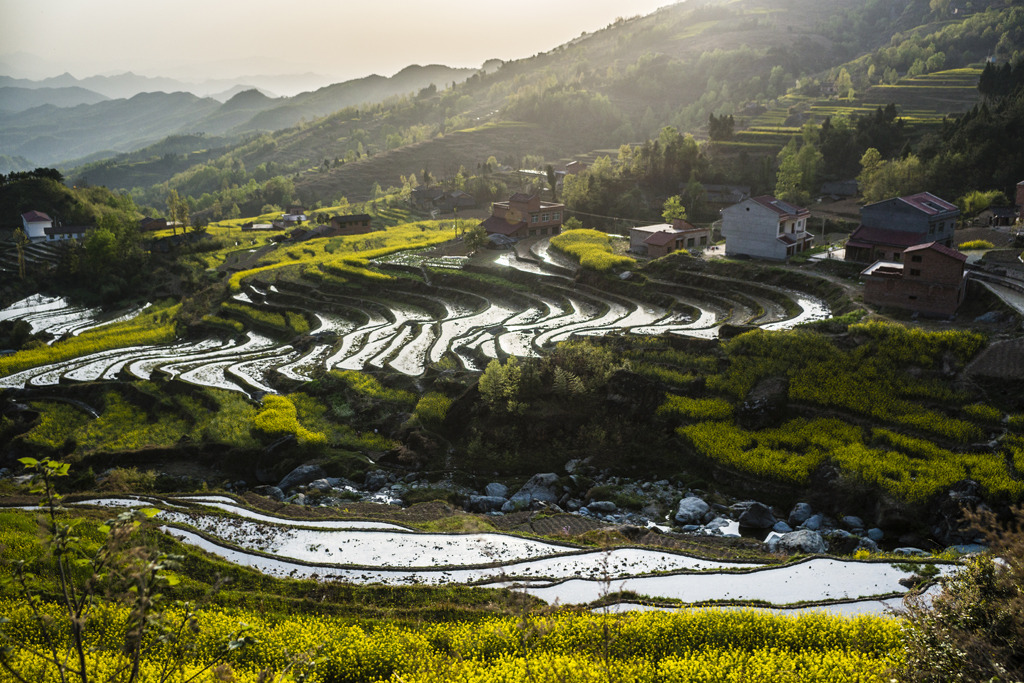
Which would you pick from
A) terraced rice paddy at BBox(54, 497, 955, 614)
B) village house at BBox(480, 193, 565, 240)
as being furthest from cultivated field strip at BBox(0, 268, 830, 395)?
village house at BBox(480, 193, 565, 240)

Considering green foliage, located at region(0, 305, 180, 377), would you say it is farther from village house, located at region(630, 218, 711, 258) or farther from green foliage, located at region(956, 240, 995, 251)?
green foliage, located at region(956, 240, 995, 251)

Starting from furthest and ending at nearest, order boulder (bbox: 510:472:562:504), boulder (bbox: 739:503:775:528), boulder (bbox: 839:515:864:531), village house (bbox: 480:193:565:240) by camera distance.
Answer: village house (bbox: 480:193:565:240), boulder (bbox: 510:472:562:504), boulder (bbox: 739:503:775:528), boulder (bbox: 839:515:864:531)

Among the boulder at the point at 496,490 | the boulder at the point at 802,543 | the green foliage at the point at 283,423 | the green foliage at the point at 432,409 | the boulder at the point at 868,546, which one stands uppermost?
the green foliage at the point at 283,423

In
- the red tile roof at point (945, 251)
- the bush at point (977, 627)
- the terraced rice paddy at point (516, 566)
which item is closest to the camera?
the bush at point (977, 627)

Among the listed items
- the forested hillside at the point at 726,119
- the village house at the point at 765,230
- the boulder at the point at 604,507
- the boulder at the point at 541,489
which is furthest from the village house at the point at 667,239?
the boulder at the point at 604,507

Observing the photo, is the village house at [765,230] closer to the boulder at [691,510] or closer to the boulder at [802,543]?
the boulder at [691,510]

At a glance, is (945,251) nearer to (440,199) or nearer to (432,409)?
(432,409)

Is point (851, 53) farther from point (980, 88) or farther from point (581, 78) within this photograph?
point (980, 88)
